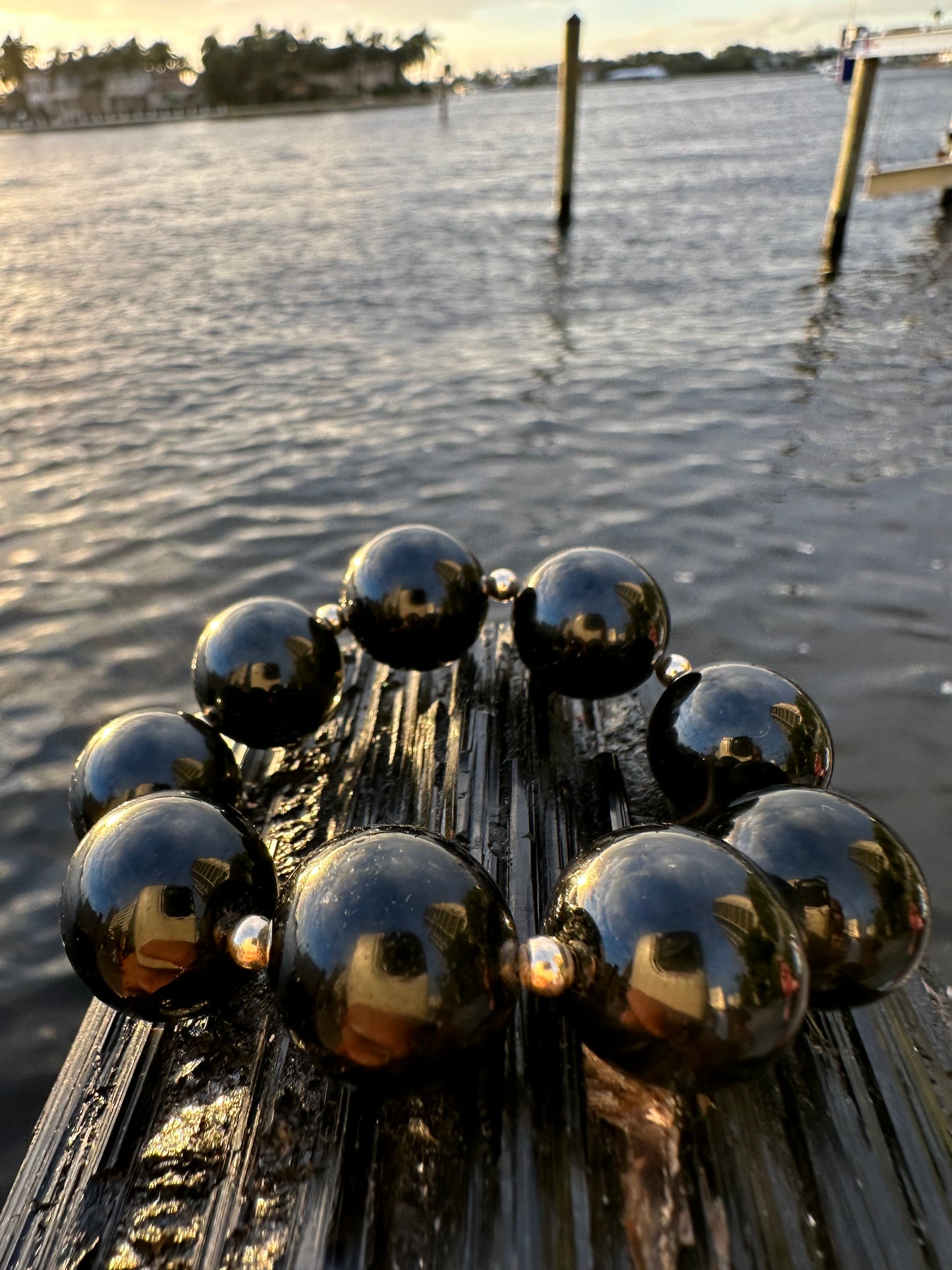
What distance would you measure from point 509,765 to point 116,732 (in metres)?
1.27

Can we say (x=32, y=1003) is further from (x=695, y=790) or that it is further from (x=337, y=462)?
(x=337, y=462)

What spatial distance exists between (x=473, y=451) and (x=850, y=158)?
10.7 metres

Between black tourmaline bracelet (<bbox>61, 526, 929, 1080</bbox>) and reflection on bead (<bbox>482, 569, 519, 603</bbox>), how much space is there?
2.74 feet

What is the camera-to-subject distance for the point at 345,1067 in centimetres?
169

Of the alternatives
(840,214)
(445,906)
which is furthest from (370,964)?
(840,214)

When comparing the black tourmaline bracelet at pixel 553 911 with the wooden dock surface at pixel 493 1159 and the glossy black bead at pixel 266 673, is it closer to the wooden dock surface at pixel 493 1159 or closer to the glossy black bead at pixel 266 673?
the wooden dock surface at pixel 493 1159

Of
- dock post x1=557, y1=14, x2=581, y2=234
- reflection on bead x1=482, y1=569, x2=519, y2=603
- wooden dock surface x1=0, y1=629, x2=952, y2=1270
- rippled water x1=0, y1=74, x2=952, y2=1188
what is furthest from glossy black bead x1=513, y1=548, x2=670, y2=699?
dock post x1=557, y1=14, x2=581, y2=234

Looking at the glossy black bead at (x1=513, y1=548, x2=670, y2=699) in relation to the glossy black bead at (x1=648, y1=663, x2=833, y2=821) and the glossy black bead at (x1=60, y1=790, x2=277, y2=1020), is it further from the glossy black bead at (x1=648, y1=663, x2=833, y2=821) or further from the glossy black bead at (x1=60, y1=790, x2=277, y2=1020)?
the glossy black bead at (x1=60, y1=790, x2=277, y2=1020)

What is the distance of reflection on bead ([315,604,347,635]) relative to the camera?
127 inches

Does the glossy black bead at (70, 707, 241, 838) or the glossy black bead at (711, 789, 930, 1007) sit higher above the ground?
the glossy black bead at (711, 789, 930, 1007)

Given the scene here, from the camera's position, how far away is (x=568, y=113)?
17.7m

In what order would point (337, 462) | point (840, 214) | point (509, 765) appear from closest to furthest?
point (509, 765), point (337, 462), point (840, 214)

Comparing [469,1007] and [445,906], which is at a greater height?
[445,906]

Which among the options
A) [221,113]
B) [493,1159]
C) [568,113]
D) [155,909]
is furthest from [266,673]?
[221,113]
